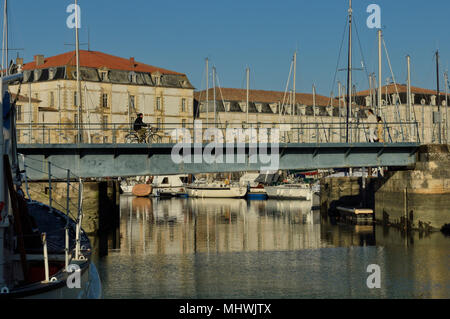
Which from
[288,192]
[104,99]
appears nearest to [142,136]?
[288,192]

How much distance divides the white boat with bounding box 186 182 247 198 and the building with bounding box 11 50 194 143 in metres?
15.4

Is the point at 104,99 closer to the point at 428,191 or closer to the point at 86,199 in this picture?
the point at 86,199

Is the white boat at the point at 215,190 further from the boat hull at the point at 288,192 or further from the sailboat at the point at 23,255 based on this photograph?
the sailboat at the point at 23,255

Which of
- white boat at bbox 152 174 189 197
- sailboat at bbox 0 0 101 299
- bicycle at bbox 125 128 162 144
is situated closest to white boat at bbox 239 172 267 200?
white boat at bbox 152 174 189 197

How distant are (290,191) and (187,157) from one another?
173 ft

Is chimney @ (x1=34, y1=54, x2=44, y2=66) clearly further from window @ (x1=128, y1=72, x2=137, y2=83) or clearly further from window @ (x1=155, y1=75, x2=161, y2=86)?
window @ (x1=155, y1=75, x2=161, y2=86)

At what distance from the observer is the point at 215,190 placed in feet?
311

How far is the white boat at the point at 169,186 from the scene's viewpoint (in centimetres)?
10194

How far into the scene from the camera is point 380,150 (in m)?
42.4

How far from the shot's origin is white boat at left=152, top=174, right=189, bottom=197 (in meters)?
102

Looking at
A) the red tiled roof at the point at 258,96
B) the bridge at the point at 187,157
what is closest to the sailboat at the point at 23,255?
the bridge at the point at 187,157
